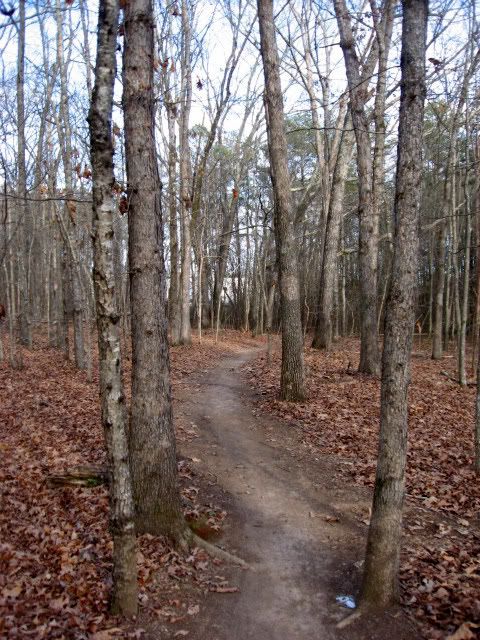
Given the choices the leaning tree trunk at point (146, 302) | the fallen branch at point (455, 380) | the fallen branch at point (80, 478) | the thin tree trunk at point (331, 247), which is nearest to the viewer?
the leaning tree trunk at point (146, 302)

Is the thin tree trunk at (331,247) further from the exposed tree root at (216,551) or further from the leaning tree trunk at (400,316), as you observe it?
the exposed tree root at (216,551)

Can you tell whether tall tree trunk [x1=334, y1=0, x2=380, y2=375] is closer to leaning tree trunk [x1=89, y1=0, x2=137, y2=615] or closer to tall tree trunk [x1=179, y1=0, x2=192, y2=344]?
tall tree trunk [x1=179, y1=0, x2=192, y2=344]

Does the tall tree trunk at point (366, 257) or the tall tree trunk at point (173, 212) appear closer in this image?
the tall tree trunk at point (366, 257)

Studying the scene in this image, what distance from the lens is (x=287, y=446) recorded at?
8.50 metres

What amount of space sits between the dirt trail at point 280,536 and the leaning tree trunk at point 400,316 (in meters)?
0.59

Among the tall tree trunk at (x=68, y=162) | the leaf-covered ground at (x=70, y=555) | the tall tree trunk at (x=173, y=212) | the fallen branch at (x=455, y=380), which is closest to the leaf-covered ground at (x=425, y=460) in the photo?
the fallen branch at (x=455, y=380)

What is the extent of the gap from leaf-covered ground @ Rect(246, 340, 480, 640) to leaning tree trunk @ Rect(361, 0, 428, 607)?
569mm

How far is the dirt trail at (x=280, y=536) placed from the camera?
4.30m

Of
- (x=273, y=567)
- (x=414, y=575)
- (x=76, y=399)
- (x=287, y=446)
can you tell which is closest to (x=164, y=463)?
(x=273, y=567)

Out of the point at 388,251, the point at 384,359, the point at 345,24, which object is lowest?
the point at 384,359

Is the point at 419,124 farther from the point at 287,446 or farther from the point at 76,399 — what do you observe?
the point at 76,399

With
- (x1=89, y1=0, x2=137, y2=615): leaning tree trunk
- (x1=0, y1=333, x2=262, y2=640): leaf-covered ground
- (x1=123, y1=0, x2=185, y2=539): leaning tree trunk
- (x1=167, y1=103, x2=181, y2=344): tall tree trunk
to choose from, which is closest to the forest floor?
(x1=0, y1=333, x2=262, y2=640): leaf-covered ground

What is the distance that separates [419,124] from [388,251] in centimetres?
3074

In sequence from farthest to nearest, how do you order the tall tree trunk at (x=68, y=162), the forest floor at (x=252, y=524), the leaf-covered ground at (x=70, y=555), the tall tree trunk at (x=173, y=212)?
the tall tree trunk at (x=173, y=212) < the tall tree trunk at (x=68, y=162) < the forest floor at (x=252, y=524) < the leaf-covered ground at (x=70, y=555)
